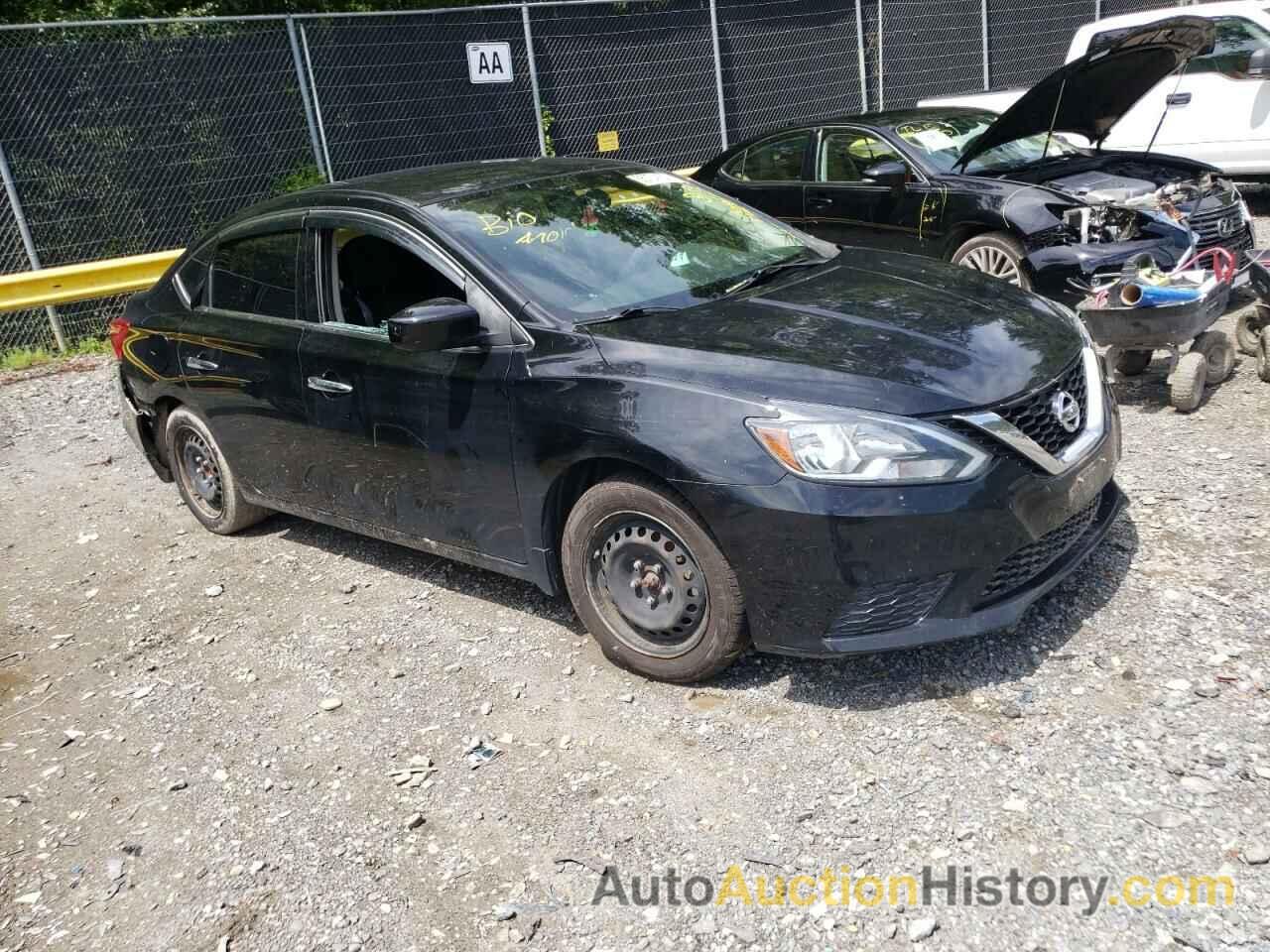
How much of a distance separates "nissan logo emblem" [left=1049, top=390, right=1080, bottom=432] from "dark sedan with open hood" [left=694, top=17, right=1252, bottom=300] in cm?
307

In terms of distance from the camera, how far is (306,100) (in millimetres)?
11383

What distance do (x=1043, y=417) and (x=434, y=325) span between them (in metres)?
2.08

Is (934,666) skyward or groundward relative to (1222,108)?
groundward

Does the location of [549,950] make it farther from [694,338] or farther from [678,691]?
[694,338]

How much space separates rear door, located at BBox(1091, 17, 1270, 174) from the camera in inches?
398

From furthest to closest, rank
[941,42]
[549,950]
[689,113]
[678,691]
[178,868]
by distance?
1. [941,42]
2. [689,113]
3. [678,691]
4. [178,868]
5. [549,950]

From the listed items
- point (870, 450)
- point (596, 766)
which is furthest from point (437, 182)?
point (596, 766)

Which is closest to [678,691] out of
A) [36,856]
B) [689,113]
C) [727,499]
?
[727,499]

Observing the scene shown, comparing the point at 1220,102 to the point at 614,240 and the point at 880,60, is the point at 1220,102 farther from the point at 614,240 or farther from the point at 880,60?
the point at 614,240

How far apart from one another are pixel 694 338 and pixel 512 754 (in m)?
1.53

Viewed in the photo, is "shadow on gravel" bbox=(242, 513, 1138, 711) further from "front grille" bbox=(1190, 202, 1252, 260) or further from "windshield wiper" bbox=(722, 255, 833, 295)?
"front grille" bbox=(1190, 202, 1252, 260)

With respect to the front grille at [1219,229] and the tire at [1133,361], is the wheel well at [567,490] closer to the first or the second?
the tire at [1133,361]

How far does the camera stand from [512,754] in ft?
11.8

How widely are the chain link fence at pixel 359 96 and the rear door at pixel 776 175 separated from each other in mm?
4683
